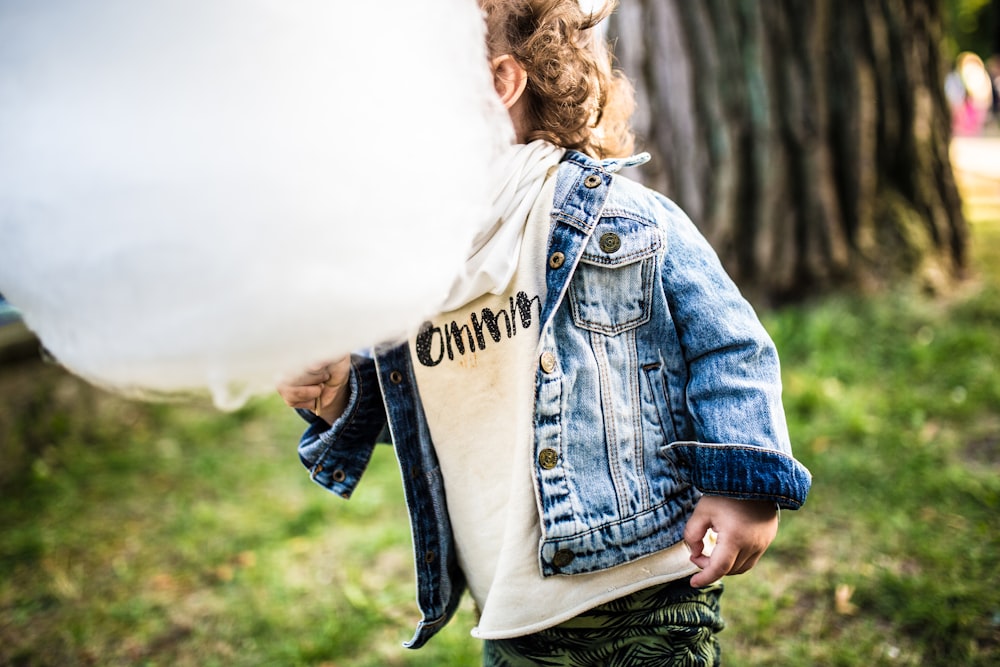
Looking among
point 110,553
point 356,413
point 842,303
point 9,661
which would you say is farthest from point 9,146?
point 842,303

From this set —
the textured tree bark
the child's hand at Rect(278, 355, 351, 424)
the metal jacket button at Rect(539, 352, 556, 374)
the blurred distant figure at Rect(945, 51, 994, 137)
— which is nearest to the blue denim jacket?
the metal jacket button at Rect(539, 352, 556, 374)

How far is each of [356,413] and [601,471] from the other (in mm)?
485

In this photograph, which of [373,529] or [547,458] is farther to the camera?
[373,529]

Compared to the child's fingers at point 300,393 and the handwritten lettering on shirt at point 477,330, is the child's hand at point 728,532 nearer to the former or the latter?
the handwritten lettering on shirt at point 477,330

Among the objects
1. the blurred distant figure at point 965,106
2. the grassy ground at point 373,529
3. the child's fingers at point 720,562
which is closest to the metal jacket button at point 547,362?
the child's fingers at point 720,562

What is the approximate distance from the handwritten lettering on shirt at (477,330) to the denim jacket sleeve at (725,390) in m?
0.23

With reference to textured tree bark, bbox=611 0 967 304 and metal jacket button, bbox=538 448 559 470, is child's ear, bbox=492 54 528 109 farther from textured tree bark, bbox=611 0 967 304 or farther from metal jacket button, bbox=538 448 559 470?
textured tree bark, bbox=611 0 967 304

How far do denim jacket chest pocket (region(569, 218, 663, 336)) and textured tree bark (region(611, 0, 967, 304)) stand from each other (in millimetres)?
2327

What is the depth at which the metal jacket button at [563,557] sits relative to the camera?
Answer: 1.27 meters

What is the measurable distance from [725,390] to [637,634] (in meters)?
0.45

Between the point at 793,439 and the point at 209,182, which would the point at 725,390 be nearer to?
the point at 209,182

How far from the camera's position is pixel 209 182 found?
2.43ft

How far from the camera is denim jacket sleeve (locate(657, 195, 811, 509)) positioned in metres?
1.24

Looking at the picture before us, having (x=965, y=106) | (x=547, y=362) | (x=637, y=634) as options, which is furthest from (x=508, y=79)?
(x=965, y=106)
